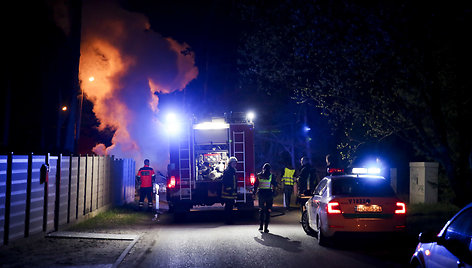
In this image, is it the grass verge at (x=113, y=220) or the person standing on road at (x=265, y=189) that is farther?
the grass verge at (x=113, y=220)

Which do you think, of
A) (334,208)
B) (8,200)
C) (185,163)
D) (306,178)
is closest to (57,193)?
(8,200)

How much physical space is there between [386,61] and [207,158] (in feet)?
24.2

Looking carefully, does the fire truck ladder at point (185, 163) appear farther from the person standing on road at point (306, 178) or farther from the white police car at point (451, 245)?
the white police car at point (451, 245)

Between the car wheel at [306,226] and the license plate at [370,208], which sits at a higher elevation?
the license plate at [370,208]

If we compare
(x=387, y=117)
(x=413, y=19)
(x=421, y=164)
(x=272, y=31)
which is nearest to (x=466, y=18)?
(x=413, y=19)

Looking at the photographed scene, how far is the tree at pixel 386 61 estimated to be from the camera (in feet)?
49.3

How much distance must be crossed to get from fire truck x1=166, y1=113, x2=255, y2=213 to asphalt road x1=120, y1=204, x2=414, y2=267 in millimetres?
2091

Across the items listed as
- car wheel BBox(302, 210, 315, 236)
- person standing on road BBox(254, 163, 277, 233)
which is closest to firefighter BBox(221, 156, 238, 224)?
person standing on road BBox(254, 163, 277, 233)

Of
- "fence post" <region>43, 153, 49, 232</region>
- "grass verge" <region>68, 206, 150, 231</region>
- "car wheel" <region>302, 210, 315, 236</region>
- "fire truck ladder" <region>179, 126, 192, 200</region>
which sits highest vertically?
"fire truck ladder" <region>179, 126, 192, 200</region>

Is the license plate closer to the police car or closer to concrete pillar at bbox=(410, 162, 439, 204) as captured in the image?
the police car

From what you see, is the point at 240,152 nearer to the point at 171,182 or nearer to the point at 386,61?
the point at 171,182

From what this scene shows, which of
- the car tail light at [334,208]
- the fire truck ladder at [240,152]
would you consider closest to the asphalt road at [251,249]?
the car tail light at [334,208]

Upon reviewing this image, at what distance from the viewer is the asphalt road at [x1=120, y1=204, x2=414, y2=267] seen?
9.57 metres

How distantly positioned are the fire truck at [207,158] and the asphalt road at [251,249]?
209 centimetres
